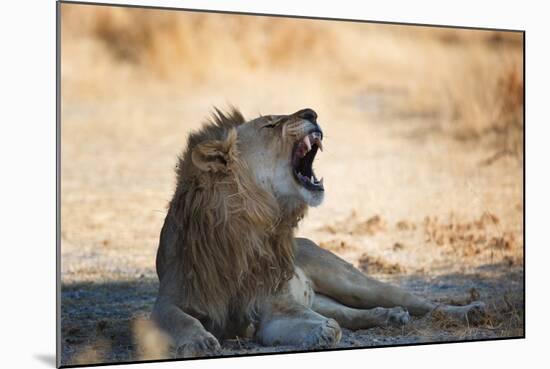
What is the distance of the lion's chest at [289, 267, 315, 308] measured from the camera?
6332 mm

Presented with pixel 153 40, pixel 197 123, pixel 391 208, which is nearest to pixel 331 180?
pixel 391 208

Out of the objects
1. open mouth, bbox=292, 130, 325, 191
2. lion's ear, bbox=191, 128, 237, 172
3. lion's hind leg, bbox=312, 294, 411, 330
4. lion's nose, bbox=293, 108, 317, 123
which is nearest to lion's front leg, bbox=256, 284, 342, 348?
lion's hind leg, bbox=312, 294, 411, 330

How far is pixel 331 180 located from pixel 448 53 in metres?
1.01

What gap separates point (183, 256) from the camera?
6.06 metres

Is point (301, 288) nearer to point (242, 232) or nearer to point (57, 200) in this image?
point (242, 232)

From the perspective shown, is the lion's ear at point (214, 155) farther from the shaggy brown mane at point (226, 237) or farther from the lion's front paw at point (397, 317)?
the lion's front paw at point (397, 317)

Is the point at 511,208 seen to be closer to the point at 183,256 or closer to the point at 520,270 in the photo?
the point at 520,270

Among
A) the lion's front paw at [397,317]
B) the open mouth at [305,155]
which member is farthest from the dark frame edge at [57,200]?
the lion's front paw at [397,317]

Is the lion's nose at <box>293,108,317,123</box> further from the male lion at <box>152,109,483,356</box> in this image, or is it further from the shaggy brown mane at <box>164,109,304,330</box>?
the shaggy brown mane at <box>164,109,304,330</box>

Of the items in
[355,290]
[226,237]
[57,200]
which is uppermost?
[57,200]

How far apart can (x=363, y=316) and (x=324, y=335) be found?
1.61ft

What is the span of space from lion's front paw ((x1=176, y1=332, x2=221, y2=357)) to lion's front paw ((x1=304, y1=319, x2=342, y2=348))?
1.76 feet

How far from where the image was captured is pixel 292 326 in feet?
20.1

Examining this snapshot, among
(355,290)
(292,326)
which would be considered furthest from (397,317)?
(292,326)
